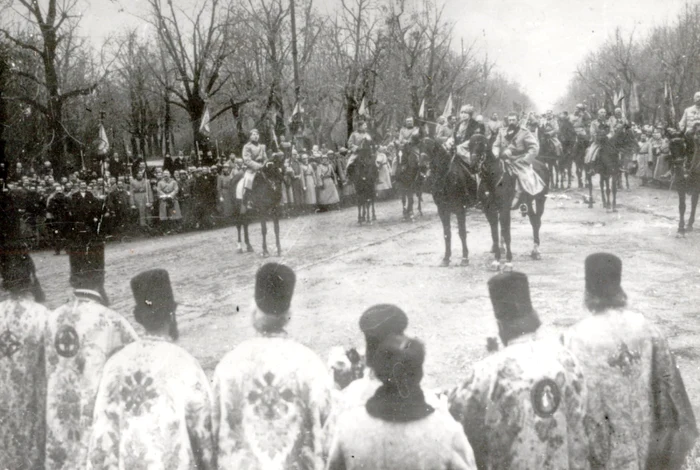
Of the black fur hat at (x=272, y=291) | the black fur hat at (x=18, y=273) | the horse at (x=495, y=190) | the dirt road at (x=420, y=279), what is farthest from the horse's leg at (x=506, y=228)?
the black fur hat at (x=272, y=291)

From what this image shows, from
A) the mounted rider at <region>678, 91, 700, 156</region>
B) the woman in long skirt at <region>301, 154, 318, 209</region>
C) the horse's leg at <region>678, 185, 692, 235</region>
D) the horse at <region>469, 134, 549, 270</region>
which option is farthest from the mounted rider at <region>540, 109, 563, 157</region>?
the horse at <region>469, 134, 549, 270</region>

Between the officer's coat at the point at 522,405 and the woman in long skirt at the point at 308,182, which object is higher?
the woman in long skirt at the point at 308,182

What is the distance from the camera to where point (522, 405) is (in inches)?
111

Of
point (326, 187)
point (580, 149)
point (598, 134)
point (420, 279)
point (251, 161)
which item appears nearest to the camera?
point (420, 279)

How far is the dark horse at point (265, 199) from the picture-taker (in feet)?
38.1

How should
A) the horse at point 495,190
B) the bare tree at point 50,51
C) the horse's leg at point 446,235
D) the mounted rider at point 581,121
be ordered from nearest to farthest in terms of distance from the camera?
the bare tree at point 50,51 < the horse at point 495,190 < the horse's leg at point 446,235 < the mounted rider at point 581,121

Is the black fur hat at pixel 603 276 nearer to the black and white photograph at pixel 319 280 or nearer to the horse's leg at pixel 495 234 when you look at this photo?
the black and white photograph at pixel 319 280

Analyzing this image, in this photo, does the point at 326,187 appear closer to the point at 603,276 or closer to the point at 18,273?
the point at 18,273

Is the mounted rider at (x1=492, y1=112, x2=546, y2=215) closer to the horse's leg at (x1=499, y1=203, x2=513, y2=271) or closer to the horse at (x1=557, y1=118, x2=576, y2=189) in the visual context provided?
the horse's leg at (x1=499, y1=203, x2=513, y2=271)

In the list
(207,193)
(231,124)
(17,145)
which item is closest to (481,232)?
(207,193)

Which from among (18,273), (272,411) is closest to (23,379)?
(18,273)

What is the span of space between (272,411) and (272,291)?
51 cm

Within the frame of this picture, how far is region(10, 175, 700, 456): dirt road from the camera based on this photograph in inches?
261

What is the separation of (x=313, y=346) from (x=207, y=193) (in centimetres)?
787
